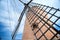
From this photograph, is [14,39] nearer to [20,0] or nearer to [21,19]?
[21,19]

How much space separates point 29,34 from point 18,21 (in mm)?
3797

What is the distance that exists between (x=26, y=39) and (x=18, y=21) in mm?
4099

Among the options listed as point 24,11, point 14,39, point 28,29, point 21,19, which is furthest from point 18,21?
point 28,29

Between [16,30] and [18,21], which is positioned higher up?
[18,21]

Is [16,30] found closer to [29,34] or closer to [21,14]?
[21,14]

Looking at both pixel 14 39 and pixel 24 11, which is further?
pixel 14 39

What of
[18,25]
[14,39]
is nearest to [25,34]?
[18,25]

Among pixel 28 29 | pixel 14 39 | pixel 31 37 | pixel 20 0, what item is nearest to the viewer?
pixel 31 37

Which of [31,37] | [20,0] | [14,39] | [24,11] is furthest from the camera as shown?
[20,0]

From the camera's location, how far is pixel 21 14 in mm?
11664

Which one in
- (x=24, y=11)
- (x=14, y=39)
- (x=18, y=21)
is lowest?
(x=14, y=39)

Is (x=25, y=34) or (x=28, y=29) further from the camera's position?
(x=28, y=29)

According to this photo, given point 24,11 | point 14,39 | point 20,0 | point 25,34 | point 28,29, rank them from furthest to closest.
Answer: point 20,0
point 14,39
point 24,11
point 28,29
point 25,34

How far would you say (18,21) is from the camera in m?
11.9
